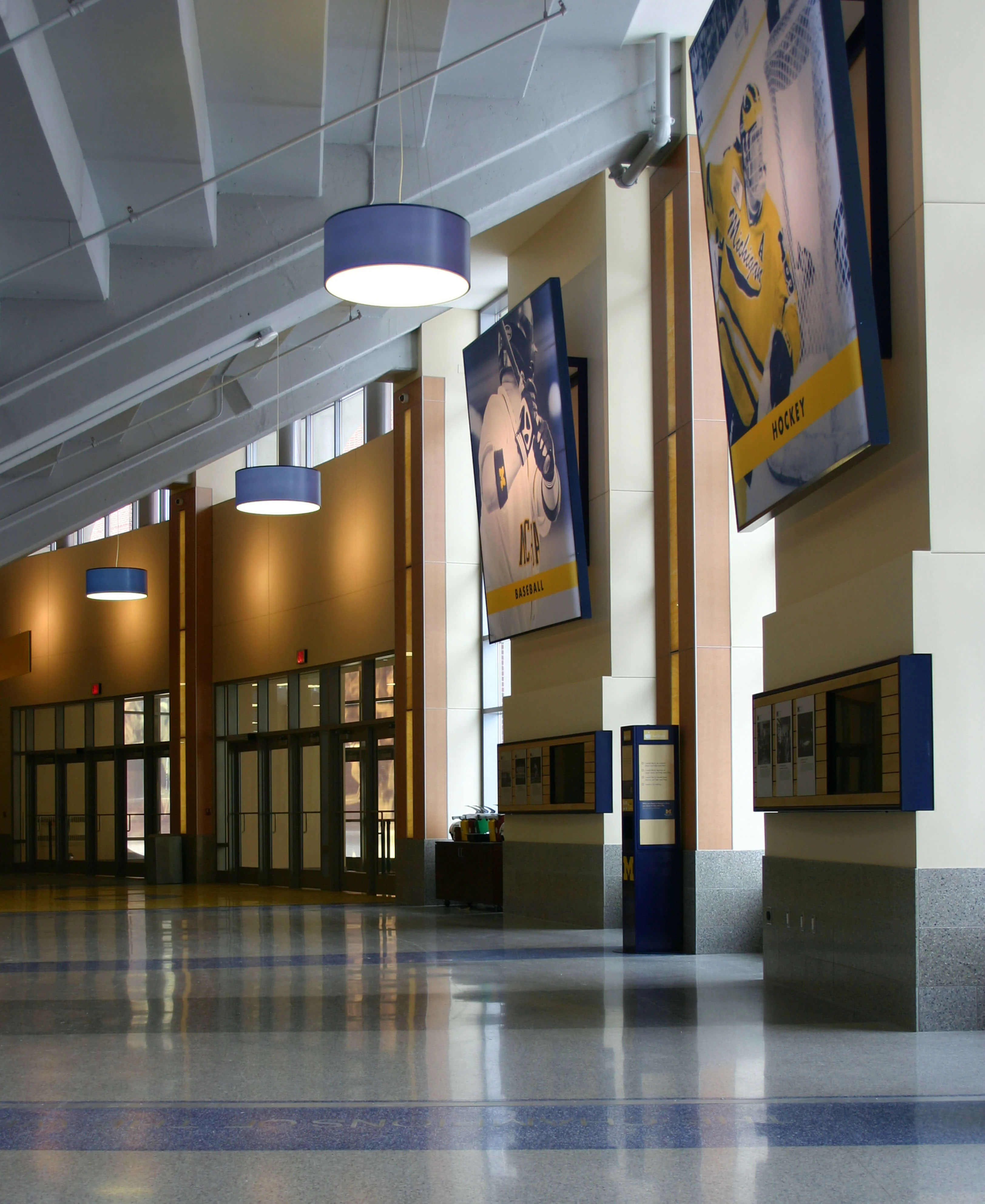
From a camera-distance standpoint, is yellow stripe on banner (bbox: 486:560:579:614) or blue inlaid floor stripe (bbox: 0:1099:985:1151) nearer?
blue inlaid floor stripe (bbox: 0:1099:985:1151)

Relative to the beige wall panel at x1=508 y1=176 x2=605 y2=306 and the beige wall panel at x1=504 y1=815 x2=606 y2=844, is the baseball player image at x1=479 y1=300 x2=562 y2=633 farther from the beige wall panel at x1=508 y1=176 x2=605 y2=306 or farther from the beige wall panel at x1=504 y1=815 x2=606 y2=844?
the beige wall panel at x1=504 y1=815 x2=606 y2=844

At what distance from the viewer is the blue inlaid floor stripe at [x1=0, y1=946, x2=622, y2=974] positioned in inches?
404

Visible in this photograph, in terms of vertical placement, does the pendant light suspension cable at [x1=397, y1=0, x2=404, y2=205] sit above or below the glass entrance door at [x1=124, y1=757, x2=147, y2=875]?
above

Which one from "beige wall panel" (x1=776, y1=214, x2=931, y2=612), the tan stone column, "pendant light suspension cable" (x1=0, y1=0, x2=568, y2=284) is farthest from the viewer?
the tan stone column

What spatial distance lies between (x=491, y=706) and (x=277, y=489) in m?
4.34

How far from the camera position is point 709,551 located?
1157 centimetres

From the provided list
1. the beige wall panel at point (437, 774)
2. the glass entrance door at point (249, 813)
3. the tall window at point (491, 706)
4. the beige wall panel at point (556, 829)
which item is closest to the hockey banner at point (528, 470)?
the beige wall panel at point (556, 829)

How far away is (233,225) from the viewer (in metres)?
10.9

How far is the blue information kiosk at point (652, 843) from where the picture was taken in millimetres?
11031

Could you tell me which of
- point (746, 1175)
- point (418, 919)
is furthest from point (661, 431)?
point (746, 1175)

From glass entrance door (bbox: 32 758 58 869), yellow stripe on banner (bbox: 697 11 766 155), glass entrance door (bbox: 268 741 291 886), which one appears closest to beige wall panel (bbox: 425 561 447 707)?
glass entrance door (bbox: 268 741 291 886)

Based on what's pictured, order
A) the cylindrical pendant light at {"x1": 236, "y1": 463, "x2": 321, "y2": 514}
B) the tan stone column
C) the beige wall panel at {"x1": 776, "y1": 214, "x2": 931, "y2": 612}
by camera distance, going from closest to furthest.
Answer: the beige wall panel at {"x1": 776, "y1": 214, "x2": 931, "y2": 612}, the tan stone column, the cylindrical pendant light at {"x1": 236, "y1": 463, "x2": 321, "y2": 514}

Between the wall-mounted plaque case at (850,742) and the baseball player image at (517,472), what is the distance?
4653 millimetres

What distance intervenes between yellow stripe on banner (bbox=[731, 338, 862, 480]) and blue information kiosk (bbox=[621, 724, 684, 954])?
307 centimetres
